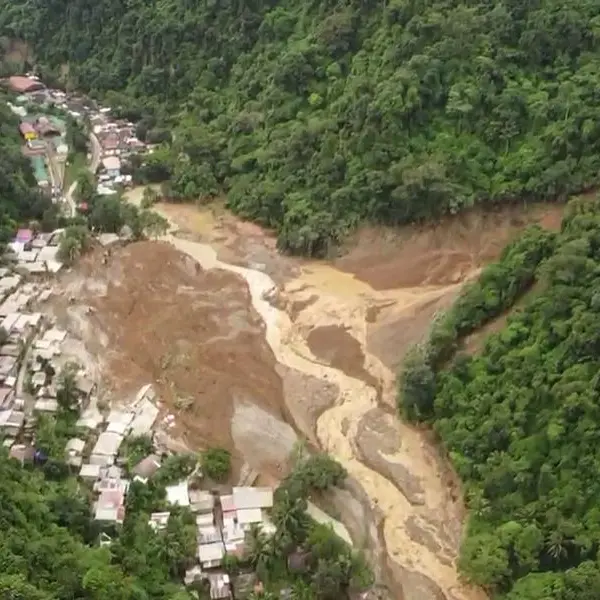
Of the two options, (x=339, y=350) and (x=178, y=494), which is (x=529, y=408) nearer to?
(x=339, y=350)

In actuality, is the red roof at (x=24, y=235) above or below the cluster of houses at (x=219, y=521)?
below

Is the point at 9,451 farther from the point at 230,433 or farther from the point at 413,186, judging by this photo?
the point at 413,186

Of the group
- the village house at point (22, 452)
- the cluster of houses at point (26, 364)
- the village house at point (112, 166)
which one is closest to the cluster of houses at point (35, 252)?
the cluster of houses at point (26, 364)

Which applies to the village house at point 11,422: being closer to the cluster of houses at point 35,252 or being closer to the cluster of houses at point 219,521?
the cluster of houses at point 219,521

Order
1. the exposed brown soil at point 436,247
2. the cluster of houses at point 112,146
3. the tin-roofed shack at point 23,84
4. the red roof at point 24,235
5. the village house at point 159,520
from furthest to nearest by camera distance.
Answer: the tin-roofed shack at point 23,84, the cluster of houses at point 112,146, the red roof at point 24,235, the exposed brown soil at point 436,247, the village house at point 159,520

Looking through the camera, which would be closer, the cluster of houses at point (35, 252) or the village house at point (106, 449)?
the village house at point (106, 449)

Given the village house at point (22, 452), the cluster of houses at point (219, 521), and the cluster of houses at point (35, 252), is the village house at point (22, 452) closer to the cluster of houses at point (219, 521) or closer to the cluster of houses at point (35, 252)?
the cluster of houses at point (219, 521)

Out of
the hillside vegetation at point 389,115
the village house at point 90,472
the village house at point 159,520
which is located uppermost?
the hillside vegetation at point 389,115

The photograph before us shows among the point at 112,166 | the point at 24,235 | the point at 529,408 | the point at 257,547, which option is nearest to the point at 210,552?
the point at 257,547

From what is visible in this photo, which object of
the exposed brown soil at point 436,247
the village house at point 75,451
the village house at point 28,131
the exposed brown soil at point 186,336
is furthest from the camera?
the village house at point 28,131
